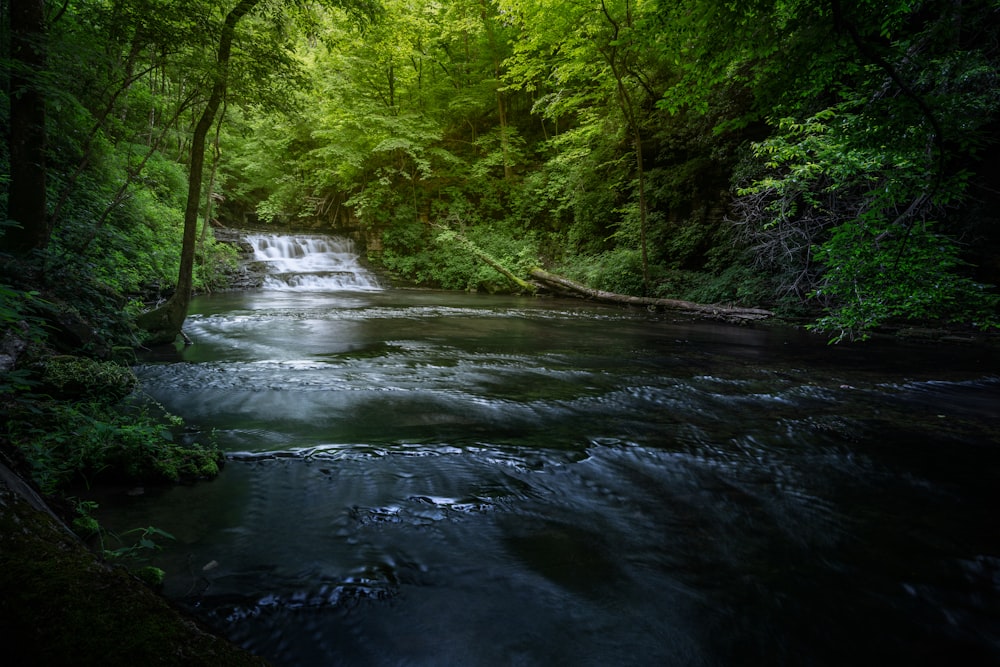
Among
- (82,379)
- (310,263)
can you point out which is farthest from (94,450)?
(310,263)

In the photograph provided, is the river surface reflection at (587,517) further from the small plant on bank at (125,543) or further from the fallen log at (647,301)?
the fallen log at (647,301)

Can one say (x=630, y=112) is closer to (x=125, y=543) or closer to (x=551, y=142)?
(x=551, y=142)

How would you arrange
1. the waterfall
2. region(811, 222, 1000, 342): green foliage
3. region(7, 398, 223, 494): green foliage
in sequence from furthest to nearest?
the waterfall → region(811, 222, 1000, 342): green foliage → region(7, 398, 223, 494): green foliage

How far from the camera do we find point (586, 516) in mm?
2891

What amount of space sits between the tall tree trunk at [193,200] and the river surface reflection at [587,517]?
1.67 m

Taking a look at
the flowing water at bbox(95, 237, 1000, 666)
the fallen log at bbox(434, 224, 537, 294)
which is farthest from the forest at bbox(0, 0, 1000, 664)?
the flowing water at bbox(95, 237, 1000, 666)

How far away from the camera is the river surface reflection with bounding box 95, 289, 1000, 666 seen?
6.52 feet

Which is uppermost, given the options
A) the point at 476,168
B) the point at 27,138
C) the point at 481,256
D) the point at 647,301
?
the point at 476,168

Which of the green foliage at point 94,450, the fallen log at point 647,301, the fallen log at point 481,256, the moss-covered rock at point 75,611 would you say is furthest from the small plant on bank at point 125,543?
the fallen log at point 481,256

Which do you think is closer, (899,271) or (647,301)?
(899,271)

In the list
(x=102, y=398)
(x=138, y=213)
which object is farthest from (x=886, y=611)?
(x=138, y=213)

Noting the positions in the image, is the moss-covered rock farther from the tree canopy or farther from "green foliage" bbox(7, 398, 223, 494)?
the tree canopy

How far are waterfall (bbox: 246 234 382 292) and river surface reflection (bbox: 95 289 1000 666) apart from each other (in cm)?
1371

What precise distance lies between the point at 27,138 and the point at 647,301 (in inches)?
485
